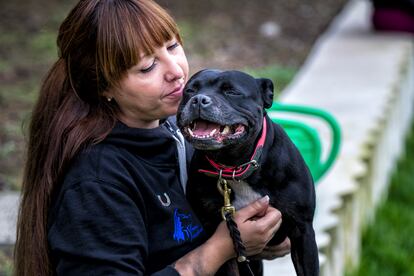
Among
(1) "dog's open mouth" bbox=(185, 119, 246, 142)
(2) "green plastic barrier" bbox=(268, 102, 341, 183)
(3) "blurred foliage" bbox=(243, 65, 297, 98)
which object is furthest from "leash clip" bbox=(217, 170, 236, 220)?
(3) "blurred foliage" bbox=(243, 65, 297, 98)

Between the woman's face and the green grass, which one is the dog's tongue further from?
the green grass

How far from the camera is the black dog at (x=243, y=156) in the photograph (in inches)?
87.9

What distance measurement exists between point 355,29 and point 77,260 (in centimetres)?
672

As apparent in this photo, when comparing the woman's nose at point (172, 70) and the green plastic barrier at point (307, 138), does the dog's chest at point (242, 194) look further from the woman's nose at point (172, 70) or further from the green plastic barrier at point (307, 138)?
the green plastic barrier at point (307, 138)

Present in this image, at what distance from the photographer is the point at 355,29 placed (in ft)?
27.9

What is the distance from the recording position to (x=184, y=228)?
8.13 ft

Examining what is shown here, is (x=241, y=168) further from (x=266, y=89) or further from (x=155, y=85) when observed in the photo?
(x=155, y=85)

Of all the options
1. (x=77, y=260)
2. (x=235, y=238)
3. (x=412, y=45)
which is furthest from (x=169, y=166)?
(x=412, y=45)

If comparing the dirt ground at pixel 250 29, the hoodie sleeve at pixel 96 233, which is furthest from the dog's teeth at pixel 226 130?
the dirt ground at pixel 250 29

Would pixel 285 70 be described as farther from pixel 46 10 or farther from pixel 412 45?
pixel 46 10

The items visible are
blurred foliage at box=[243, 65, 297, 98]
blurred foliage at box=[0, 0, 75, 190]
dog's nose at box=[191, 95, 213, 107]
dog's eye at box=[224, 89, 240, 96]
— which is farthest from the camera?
blurred foliage at box=[243, 65, 297, 98]

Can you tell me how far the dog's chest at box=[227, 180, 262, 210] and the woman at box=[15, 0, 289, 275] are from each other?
0.04m

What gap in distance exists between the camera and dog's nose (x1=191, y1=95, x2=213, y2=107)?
2186 millimetres

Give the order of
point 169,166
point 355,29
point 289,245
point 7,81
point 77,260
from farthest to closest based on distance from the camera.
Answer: point 355,29, point 7,81, point 289,245, point 169,166, point 77,260
